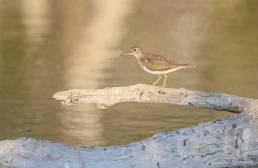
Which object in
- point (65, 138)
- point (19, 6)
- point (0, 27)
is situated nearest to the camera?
point (65, 138)

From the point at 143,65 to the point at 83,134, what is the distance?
1.27m

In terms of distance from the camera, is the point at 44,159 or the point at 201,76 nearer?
the point at 44,159

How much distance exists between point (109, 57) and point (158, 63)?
16.4 feet

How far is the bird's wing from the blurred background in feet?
3.63

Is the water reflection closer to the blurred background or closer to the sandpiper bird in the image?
the blurred background

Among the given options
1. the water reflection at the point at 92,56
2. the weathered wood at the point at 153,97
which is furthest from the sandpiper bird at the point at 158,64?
the water reflection at the point at 92,56

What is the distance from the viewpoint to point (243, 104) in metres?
4.50

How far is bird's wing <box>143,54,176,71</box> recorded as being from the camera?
5.29 meters

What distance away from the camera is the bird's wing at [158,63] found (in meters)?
5.29

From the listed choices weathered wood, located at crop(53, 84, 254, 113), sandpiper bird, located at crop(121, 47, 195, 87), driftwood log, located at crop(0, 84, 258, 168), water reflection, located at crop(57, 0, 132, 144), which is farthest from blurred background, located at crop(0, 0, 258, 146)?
driftwood log, located at crop(0, 84, 258, 168)

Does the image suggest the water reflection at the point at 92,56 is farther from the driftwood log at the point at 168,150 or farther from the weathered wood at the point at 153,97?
the driftwood log at the point at 168,150

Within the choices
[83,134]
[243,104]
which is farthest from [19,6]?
[243,104]

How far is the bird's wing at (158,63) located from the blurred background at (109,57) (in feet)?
3.63

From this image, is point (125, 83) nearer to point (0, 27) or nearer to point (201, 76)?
point (201, 76)
